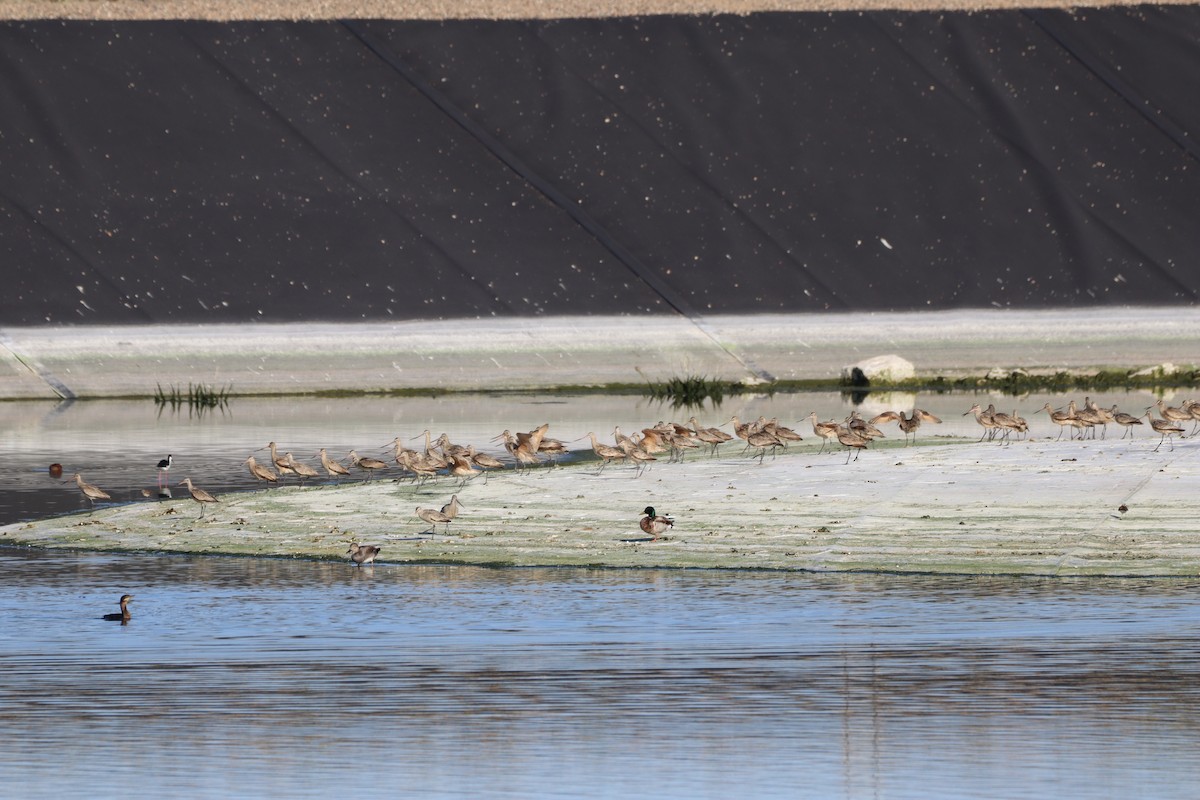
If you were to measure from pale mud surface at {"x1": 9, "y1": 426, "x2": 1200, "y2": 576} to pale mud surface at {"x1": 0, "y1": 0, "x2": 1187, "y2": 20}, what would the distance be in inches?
1924

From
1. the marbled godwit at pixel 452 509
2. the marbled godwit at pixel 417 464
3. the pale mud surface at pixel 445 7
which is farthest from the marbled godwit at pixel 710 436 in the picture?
the pale mud surface at pixel 445 7

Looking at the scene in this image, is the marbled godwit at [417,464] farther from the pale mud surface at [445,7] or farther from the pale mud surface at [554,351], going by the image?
the pale mud surface at [445,7]

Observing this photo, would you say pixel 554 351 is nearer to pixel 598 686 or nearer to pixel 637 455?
pixel 637 455

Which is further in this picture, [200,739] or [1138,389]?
[1138,389]

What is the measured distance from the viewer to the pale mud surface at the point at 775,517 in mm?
23797

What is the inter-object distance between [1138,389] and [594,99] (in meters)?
24.5

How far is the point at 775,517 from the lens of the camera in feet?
86.4

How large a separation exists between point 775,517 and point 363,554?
4904mm

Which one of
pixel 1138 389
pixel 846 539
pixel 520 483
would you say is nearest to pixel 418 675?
pixel 846 539

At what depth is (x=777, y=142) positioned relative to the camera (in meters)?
74.5

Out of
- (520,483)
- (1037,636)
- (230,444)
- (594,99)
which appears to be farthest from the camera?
(594,99)

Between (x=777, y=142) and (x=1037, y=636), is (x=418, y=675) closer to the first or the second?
(x=1037, y=636)

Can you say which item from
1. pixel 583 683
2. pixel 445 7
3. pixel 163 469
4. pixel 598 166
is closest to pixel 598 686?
pixel 583 683

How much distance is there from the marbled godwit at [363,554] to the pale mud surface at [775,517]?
1.06ft
